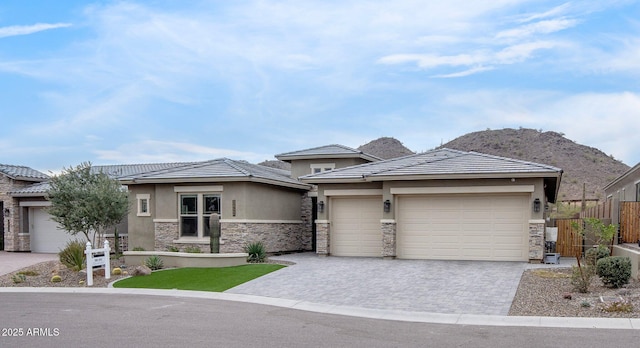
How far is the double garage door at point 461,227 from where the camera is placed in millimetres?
18344

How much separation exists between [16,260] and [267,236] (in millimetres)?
10512

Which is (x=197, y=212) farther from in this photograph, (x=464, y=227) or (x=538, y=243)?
(x=538, y=243)

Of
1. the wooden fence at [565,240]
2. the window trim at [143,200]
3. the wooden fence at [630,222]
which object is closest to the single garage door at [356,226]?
the wooden fence at [565,240]

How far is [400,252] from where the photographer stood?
19672mm

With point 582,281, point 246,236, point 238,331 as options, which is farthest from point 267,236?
point 238,331

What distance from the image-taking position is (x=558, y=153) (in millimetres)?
57656

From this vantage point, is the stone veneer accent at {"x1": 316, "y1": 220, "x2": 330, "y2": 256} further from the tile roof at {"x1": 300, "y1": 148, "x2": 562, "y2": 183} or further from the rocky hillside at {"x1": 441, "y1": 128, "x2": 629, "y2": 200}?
the rocky hillside at {"x1": 441, "y1": 128, "x2": 629, "y2": 200}

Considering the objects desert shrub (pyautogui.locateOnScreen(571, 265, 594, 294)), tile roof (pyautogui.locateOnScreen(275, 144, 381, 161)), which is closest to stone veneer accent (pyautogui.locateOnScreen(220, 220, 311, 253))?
tile roof (pyautogui.locateOnScreen(275, 144, 381, 161))

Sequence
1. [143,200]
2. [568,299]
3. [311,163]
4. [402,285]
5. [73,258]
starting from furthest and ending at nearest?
[311,163] < [143,200] < [73,258] < [402,285] < [568,299]

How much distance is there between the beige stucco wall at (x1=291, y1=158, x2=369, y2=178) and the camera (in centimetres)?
2625

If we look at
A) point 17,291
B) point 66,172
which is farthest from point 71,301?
point 66,172

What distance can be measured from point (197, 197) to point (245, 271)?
5.79 m

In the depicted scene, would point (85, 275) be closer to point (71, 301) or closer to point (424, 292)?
point (71, 301)

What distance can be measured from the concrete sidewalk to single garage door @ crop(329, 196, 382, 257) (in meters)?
11.6
